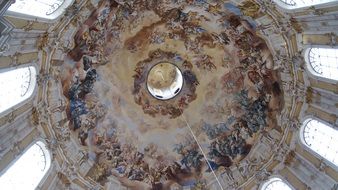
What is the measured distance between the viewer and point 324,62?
16172mm

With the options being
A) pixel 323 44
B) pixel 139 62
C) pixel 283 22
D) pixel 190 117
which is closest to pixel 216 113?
pixel 190 117

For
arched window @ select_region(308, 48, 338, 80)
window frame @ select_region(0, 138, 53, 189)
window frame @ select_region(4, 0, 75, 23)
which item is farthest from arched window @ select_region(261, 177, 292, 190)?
window frame @ select_region(4, 0, 75, 23)

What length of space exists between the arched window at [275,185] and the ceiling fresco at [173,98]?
2.31 metres

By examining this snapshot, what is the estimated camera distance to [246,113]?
2167 cm

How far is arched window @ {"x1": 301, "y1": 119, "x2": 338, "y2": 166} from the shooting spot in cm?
1558

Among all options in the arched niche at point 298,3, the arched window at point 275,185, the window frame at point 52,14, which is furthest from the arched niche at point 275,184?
the window frame at point 52,14

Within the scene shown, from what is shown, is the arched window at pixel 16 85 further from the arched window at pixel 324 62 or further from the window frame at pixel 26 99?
the arched window at pixel 324 62

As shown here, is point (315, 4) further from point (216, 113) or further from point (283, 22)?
point (216, 113)

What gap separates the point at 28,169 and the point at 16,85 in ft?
10.4

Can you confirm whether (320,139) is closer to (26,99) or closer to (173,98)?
(173,98)

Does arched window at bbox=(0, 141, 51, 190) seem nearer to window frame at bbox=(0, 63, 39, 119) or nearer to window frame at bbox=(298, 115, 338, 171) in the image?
window frame at bbox=(0, 63, 39, 119)

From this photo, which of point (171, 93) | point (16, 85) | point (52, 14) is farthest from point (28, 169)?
point (171, 93)

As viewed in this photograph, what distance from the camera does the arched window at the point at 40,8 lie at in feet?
45.2

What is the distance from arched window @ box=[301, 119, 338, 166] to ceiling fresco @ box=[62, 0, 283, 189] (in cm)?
202
